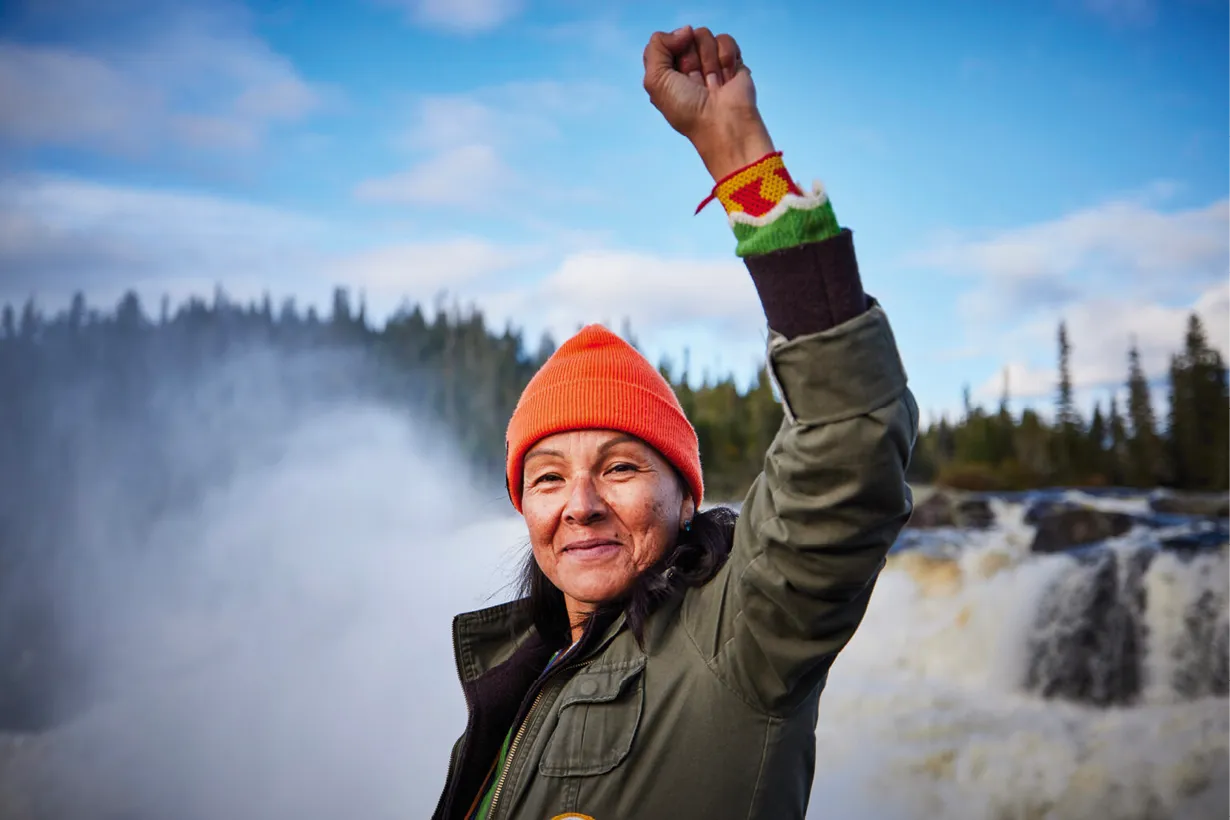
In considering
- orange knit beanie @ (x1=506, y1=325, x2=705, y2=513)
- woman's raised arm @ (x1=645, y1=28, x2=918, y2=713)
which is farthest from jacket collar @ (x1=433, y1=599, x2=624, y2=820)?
woman's raised arm @ (x1=645, y1=28, x2=918, y2=713)

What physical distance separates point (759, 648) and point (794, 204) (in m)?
0.86

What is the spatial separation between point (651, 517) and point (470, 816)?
1.08m

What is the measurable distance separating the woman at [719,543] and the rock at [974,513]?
71.4ft

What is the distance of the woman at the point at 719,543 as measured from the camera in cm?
145

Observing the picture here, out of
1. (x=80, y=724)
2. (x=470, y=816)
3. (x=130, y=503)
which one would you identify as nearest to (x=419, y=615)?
(x=80, y=724)

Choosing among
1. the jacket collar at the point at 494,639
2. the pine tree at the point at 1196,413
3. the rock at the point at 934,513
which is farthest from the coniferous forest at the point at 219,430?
the jacket collar at the point at 494,639

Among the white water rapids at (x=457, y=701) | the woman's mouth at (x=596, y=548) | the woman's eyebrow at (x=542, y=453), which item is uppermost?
the woman's eyebrow at (x=542, y=453)

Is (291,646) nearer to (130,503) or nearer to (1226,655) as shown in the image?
(1226,655)

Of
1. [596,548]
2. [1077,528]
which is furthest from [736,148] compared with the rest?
[1077,528]

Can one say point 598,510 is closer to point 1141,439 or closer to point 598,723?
point 598,723

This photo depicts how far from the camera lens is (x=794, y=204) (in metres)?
1.46

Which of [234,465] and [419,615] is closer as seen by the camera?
[419,615]

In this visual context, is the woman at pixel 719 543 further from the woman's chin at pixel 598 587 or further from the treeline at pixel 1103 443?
the treeline at pixel 1103 443

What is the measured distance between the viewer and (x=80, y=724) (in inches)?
857
